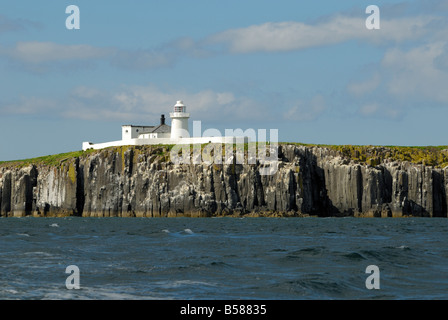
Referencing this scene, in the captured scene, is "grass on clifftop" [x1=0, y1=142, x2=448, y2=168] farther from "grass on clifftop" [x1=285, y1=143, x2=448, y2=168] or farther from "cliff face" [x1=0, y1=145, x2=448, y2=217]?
"cliff face" [x1=0, y1=145, x2=448, y2=217]

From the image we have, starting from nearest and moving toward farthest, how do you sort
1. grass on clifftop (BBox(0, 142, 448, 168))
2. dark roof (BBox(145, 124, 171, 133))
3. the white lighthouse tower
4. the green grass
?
1. grass on clifftop (BBox(0, 142, 448, 168))
2. the white lighthouse tower
3. the green grass
4. dark roof (BBox(145, 124, 171, 133))

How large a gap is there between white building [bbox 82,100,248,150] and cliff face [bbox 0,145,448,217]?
4361mm

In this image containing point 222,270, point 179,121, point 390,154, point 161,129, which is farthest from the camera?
point 161,129

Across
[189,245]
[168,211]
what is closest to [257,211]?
[168,211]

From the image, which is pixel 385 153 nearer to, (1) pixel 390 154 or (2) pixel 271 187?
(1) pixel 390 154

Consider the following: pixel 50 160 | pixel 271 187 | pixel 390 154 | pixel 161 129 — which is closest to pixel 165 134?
pixel 161 129

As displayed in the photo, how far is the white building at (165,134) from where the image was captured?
13154cm

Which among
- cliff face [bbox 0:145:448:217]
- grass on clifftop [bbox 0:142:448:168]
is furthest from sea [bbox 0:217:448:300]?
grass on clifftop [bbox 0:142:448:168]

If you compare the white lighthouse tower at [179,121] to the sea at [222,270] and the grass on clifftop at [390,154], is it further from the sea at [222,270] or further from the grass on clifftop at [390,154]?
the sea at [222,270]

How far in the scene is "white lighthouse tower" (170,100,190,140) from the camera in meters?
139

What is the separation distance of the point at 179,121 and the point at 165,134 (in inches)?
319

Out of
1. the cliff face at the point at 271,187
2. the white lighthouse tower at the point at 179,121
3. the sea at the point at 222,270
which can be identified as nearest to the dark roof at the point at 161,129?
the white lighthouse tower at the point at 179,121

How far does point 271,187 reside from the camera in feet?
395

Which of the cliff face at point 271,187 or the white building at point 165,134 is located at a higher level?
the white building at point 165,134
